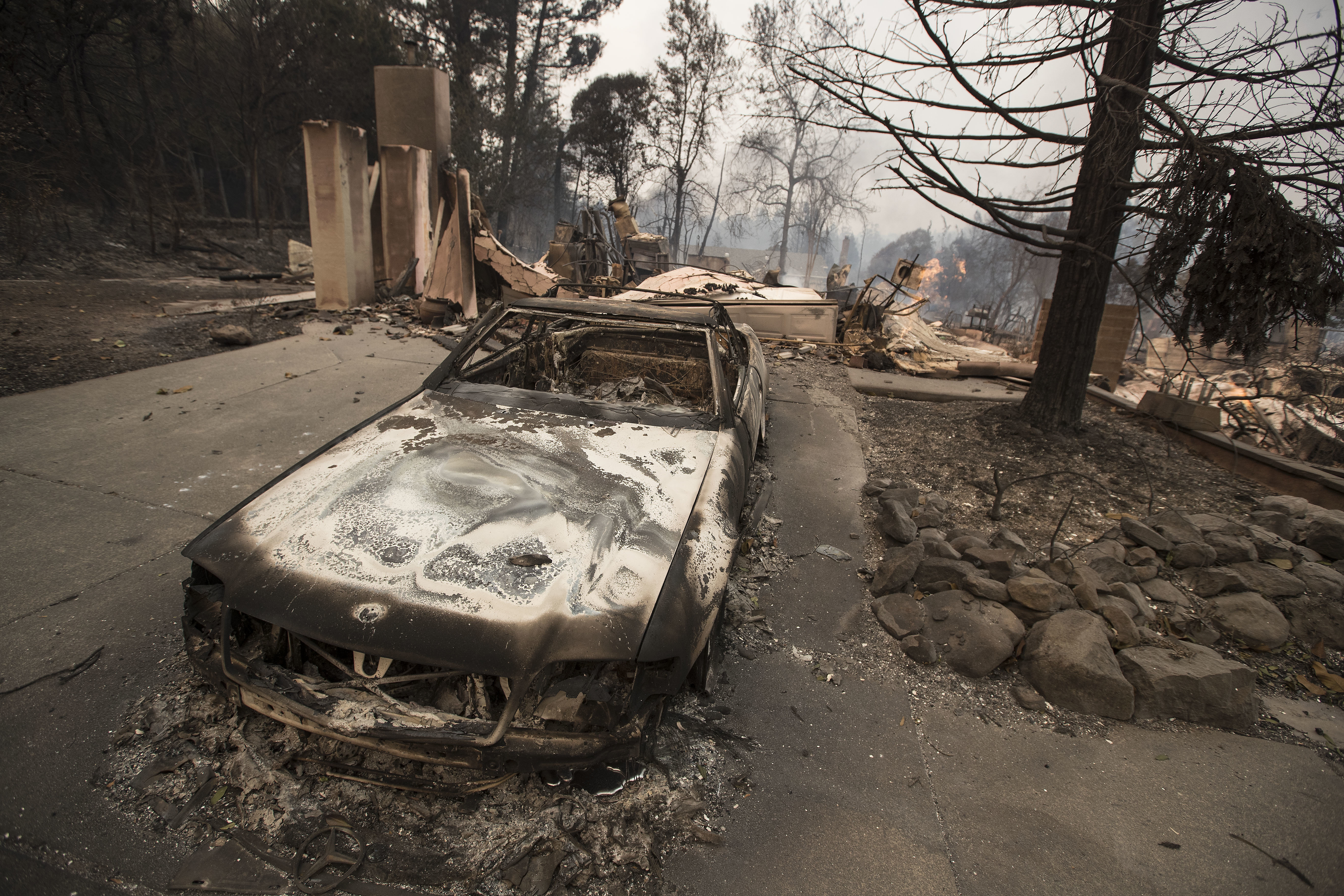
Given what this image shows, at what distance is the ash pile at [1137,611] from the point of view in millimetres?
2529

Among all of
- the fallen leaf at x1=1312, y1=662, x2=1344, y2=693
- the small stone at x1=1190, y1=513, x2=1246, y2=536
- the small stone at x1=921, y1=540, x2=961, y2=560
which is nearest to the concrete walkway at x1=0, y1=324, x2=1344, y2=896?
the small stone at x1=921, y1=540, x2=961, y2=560

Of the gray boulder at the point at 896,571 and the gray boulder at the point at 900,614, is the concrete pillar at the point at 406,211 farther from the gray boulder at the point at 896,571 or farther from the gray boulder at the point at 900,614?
the gray boulder at the point at 900,614

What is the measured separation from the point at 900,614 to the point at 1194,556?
188 cm

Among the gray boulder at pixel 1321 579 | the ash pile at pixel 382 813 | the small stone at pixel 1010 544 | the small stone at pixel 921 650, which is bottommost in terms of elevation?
the ash pile at pixel 382 813

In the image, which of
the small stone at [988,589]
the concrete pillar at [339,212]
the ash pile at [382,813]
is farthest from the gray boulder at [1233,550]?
the concrete pillar at [339,212]

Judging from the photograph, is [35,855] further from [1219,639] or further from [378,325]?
[378,325]

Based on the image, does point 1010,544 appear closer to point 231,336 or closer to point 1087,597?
point 1087,597

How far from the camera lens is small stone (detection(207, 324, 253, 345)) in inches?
270

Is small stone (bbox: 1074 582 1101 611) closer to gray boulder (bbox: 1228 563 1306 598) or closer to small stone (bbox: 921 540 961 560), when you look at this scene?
small stone (bbox: 921 540 961 560)

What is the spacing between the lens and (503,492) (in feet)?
7.20

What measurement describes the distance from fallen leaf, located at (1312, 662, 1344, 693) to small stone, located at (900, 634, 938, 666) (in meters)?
1.79

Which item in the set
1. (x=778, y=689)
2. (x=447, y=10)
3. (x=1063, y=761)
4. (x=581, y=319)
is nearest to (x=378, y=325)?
(x=581, y=319)

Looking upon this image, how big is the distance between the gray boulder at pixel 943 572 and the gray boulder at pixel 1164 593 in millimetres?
970

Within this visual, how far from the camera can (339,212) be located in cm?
871
